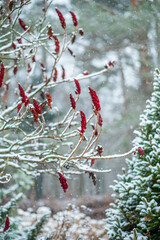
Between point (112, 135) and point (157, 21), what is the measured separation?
5.17 m

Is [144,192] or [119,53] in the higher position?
[119,53]

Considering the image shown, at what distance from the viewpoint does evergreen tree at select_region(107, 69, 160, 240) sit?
260 cm

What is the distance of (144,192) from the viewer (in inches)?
105

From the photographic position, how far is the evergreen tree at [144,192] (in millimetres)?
2600

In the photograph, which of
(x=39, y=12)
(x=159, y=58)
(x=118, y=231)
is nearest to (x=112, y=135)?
(x=159, y=58)

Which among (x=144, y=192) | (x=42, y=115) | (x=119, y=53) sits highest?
(x=119, y=53)

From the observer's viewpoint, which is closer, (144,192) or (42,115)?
(42,115)

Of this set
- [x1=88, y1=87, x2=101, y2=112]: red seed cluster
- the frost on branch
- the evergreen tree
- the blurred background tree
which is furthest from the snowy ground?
the blurred background tree

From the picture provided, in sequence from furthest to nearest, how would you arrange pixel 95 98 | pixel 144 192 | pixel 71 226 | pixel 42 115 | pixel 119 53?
pixel 119 53 < pixel 71 226 < pixel 144 192 < pixel 42 115 < pixel 95 98

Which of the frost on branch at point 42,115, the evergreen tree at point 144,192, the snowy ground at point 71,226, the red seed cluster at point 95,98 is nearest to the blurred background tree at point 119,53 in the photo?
the snowy ground at point 71,226

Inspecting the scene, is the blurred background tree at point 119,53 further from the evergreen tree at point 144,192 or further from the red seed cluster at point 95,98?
the red seed cluster at point 95,98

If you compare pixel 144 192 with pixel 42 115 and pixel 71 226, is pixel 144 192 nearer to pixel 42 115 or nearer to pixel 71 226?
pixel 42 115

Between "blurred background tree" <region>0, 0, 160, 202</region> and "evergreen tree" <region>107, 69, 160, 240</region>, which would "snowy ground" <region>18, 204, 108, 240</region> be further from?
"blurred background tree" <region>0, 0, 160, 202</region>

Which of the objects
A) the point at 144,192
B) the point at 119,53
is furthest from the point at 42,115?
the point at 119,53
